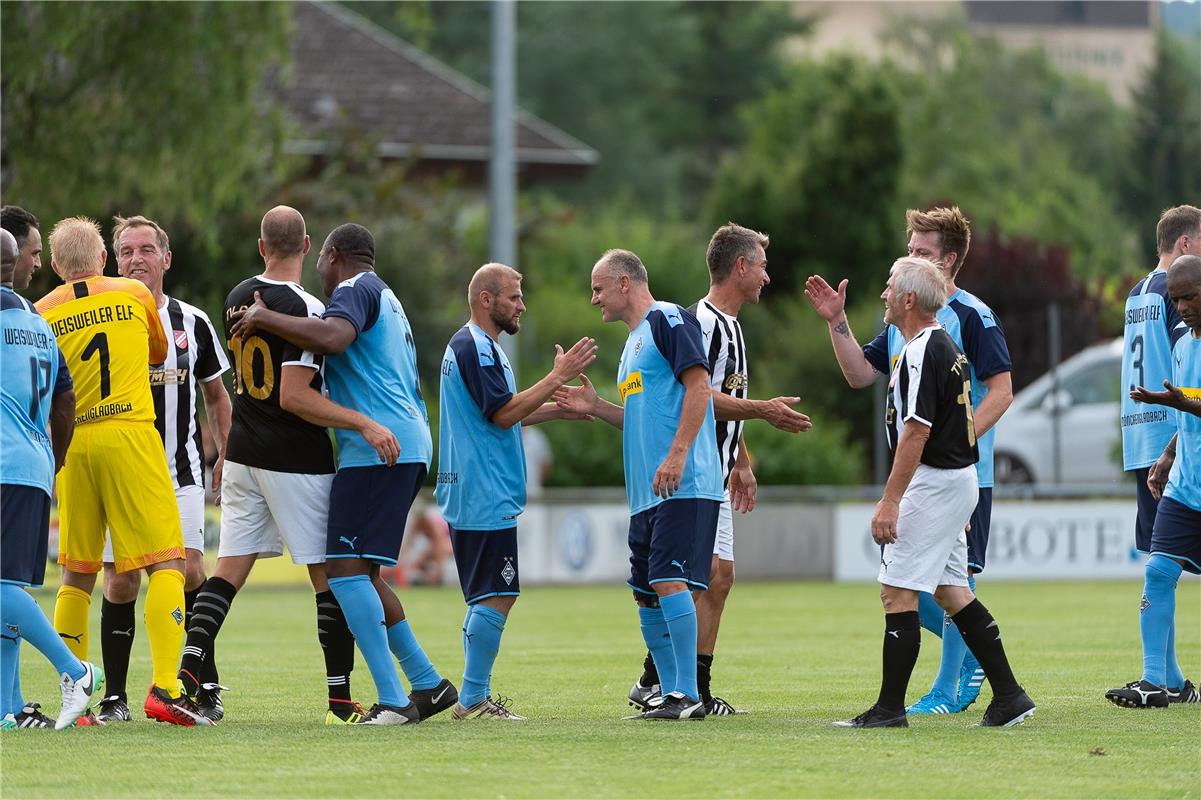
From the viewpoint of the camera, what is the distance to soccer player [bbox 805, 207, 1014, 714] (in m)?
9.23

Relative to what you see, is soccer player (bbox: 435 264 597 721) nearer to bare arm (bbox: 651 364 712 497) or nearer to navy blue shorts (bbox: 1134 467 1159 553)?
bare arm (bbox: 651 364 712 497)

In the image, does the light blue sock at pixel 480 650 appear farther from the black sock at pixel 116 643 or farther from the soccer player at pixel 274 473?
the black sock at pixel 116 643

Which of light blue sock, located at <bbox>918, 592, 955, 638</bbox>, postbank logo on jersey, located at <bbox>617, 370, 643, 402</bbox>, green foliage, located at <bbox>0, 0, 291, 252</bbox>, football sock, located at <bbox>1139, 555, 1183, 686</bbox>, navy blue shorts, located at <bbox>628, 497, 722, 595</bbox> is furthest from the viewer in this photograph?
green foliage, located at <bbox>0, 0, 291, 252</bbox>

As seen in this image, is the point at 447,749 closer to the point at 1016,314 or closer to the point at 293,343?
the point at 293,343

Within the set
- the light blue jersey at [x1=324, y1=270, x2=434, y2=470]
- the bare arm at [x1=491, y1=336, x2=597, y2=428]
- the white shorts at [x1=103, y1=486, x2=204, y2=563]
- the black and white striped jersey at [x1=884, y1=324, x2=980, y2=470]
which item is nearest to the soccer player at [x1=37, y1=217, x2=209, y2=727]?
the white shorts at [x1=103, y1=486, x2=204, y2=563]

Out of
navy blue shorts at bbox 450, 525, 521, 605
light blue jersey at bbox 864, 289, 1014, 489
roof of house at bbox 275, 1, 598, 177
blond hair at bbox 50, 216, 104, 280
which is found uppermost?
roof of house at bbox 275, 1, 598, 177

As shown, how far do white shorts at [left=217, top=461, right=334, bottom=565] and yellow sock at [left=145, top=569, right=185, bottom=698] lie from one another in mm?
298

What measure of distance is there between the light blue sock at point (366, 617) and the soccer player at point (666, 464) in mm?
1314

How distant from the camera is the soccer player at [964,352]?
30.3ft

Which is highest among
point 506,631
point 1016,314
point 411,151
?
point 411,151

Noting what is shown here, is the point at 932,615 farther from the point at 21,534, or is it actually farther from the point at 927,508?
the point at 21,534

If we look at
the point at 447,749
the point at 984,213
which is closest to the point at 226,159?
the point at 447,749

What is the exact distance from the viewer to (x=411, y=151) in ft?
116

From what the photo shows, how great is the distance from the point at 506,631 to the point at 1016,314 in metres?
18.2
